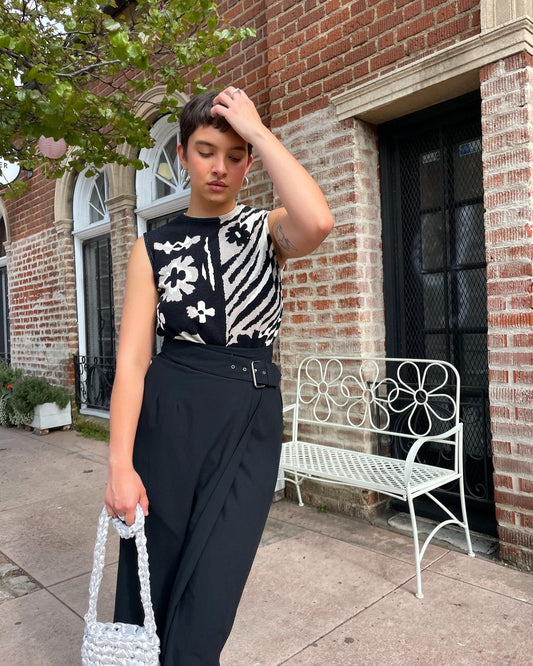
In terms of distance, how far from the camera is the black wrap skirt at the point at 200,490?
4.74ft

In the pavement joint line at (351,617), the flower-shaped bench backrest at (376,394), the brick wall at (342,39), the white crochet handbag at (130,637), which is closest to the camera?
the white crochet handbag at (130,637)

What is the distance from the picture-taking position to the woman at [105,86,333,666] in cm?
144

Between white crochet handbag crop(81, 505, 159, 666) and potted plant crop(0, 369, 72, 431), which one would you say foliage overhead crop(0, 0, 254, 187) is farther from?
potted plant crop(0, 369, 72, 431)

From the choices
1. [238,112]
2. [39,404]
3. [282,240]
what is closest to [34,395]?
[39,404]

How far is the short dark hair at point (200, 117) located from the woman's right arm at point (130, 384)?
0.34 m

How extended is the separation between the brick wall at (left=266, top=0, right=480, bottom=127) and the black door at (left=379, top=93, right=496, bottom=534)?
41cm

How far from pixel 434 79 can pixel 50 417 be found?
6057 millimetres

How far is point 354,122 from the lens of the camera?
3695 mm

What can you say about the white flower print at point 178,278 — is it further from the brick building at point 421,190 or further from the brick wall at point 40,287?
the brick wall at point 40,287

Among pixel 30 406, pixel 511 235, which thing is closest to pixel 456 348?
pixel 511 235

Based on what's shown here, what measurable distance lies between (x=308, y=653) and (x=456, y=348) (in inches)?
81.1

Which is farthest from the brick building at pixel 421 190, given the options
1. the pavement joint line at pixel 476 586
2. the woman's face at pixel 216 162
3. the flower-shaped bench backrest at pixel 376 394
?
the woman's face at pixel 216 162

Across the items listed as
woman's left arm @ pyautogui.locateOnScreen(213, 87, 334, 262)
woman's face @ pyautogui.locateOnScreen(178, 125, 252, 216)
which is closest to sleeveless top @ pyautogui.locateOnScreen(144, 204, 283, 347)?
woman's face @ pyautogui.locateOnScreen(178, 125, 252, 216)

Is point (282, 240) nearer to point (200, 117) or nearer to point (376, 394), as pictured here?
point (200, 117)
